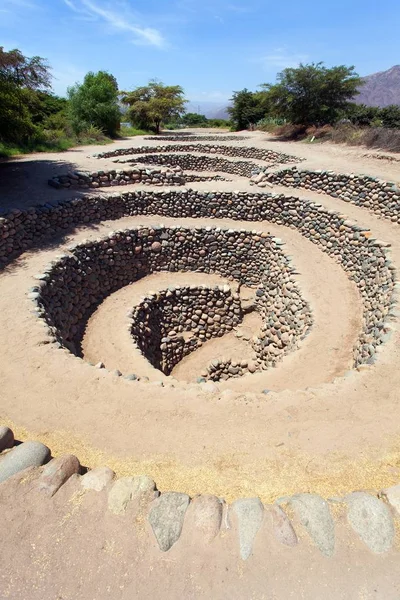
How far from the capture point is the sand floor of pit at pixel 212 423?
4145 millimetres

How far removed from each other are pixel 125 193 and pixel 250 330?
715 centimetres

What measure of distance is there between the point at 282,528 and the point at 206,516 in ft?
2.23

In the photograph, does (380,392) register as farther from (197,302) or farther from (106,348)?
(197,302)

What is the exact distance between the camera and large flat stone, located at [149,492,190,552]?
122 inches

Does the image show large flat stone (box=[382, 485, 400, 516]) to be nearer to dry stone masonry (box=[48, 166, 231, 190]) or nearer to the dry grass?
dry stone masonry (box=[48, 166, 231, 190])

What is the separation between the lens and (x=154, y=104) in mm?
35344

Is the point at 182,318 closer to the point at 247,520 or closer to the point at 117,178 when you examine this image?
the point at 117,178

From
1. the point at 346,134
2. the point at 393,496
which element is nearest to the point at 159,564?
the point at 393,496

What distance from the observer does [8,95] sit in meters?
14.7

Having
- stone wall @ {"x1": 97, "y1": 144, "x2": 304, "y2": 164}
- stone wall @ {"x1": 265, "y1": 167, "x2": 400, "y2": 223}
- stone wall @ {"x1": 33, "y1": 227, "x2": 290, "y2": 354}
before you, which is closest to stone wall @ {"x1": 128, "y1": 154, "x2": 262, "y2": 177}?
stone wall @ {"x1": 97, "y1": 144, "x2": 304, "y2": 164}

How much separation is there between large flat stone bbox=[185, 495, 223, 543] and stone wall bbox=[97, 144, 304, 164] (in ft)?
67.2

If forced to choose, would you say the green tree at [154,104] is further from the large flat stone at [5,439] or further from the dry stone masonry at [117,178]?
the large flat stone at [5,439]

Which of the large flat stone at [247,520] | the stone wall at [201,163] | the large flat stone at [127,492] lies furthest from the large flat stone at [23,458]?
the stone wall at [201,163]

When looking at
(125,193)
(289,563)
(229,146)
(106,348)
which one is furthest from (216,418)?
(229,146)
